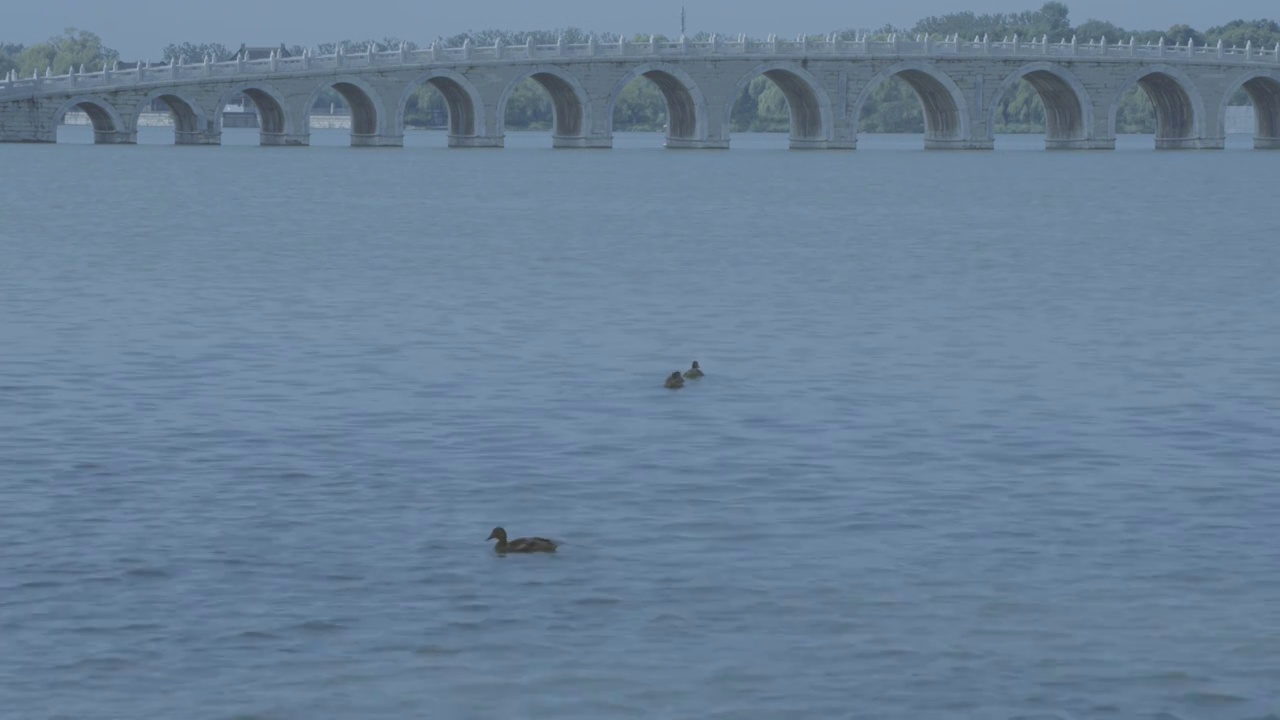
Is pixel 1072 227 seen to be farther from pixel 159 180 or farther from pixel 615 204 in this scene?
pixel 159 180

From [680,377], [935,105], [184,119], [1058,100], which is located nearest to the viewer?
[680,377]

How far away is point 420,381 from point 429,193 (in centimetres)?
3834

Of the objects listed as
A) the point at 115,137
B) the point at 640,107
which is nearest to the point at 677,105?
the point at 115,137

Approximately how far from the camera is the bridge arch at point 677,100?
285 feet

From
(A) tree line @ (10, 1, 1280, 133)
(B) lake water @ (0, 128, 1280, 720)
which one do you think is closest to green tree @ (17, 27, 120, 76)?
(A) tree line @ (10, 1, 1280, 133)

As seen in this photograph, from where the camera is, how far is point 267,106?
8969cm

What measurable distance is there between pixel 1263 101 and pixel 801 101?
2405cm

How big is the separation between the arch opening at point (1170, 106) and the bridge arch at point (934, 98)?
27.6 feet

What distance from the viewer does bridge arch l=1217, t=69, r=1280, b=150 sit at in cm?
9644

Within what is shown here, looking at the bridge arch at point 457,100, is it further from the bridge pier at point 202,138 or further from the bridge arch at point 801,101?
the bridge arch at point 801,101

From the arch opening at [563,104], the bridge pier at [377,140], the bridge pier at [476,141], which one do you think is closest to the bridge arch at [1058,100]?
the arch opening at [563,104]

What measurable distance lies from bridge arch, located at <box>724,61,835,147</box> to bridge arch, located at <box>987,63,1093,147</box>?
7.32 meters

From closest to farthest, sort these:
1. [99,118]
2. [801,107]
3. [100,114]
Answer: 1. [100,114]
2. [99,118]
3. [801,107]

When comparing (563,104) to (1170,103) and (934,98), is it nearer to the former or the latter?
(934,98)
